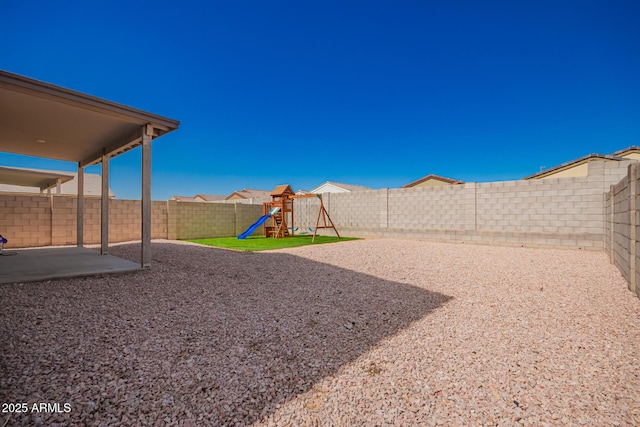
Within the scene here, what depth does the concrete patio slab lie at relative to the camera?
4.11m

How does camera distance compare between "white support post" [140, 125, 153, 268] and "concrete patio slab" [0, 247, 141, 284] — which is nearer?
"concrete patio slab" [0, 247, 141, 284]

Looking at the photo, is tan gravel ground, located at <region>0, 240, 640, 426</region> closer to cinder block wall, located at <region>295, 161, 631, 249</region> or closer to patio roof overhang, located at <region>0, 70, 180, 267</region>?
patio roof overhang, located at <region>0, 70, 180, 267</region>

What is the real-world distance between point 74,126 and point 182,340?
4799 mm

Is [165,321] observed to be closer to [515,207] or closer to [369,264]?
[369,264]

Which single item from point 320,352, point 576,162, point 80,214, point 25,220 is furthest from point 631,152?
point 25,220

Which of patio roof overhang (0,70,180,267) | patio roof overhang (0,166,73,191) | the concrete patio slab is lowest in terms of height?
the concrete patio slab

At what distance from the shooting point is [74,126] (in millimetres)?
4840

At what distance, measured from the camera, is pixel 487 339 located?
2.33m

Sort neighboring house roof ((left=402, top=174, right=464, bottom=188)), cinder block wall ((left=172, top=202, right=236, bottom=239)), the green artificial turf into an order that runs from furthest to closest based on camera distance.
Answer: neighboring house roof ((left=402, top=174, right=464, bottom=188)) < cinder block wall ((left=172, top=202, right=236, bottom=239)) < the green artificial turf

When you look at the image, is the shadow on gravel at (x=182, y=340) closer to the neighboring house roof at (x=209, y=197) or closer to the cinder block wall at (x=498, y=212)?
the cinder block wall at (x=498, y=212)

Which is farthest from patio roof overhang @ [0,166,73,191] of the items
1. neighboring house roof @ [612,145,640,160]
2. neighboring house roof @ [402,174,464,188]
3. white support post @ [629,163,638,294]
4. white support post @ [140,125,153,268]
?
neighboring house roof @ [612,145,640,160]

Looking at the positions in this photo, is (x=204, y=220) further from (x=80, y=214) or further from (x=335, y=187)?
(x=335, y=187)

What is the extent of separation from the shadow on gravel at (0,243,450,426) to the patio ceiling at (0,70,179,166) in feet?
8.14

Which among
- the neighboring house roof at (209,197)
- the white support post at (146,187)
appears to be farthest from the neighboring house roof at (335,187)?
the white support post at (146,187)
